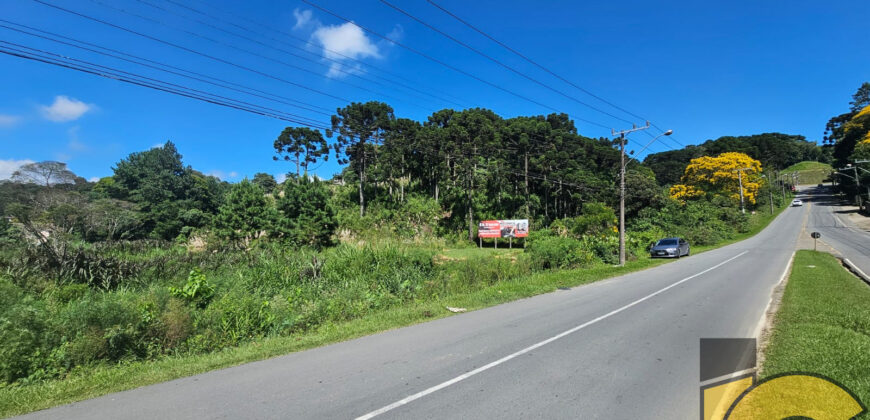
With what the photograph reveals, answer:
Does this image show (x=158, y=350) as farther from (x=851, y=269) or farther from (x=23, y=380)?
(x=851, y=269)

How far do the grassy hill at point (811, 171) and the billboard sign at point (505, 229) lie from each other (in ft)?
367

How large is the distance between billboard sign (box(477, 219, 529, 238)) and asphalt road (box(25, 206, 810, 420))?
98.5ft

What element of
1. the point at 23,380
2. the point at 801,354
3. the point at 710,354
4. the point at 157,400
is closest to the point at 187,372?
the point at 157,400

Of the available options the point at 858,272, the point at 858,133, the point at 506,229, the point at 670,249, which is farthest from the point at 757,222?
the point at 858,272

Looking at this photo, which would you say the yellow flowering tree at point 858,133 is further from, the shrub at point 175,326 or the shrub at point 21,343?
the shrub at point 21,343

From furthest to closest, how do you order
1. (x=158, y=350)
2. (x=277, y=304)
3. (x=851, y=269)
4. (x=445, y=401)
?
(x=851, y=269) → (x=277, y=304) → (x=158, y=350) → (x=445, y=401)

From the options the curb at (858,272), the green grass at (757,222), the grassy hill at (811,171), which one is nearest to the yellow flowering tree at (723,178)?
the green grass at (757,222)

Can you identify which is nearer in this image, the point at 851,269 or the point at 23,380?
the point at 23,380

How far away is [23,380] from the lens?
18.4 feet

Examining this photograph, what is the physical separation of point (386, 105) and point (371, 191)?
14177 millimetres

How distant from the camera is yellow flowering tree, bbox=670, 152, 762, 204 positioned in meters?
50.5

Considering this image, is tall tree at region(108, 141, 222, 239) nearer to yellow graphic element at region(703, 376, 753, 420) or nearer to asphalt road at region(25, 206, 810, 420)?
asphalt road at region(25, 206, 810, 420)

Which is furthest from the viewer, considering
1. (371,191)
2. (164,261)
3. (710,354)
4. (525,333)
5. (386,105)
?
(371,191)

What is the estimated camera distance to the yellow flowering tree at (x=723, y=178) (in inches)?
1989
